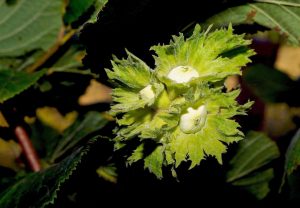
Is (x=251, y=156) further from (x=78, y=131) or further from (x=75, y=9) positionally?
(x=75, y=9)

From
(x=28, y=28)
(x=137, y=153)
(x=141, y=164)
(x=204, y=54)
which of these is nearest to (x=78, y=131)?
(x=28, y=28)

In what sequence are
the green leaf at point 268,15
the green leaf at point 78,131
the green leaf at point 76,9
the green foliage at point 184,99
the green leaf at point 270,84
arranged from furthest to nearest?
1. the green leaf at point 270,84
2. the green leaf at point 78,131
3. the green leaf at point 76,9
4. the green leaf at point 268,15
5. the green foliage at point 184,99

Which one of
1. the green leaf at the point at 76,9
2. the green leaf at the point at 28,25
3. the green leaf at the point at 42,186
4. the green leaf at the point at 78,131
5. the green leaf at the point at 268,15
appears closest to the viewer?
the green leaf at the point at 42,186

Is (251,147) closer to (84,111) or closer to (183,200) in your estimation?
(183,200)

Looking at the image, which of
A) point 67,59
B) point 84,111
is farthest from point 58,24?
point 84,111

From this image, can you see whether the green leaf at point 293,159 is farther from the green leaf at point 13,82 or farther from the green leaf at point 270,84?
the green leaf at point 270,84

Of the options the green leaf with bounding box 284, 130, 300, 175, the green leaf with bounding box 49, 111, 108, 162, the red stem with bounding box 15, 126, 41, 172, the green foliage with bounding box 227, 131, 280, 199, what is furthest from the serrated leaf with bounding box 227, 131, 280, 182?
the red stem with bounding box 15, 126, 41, 172

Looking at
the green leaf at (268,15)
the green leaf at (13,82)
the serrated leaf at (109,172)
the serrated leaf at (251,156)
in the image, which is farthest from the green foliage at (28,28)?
the serrated leaf at (251,156)
